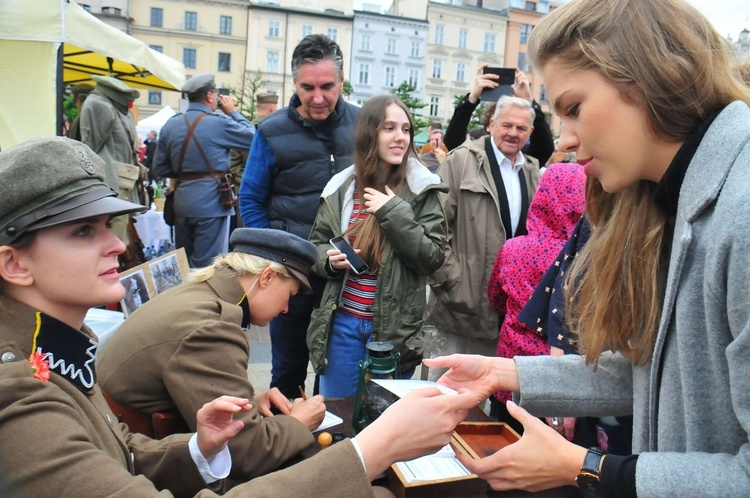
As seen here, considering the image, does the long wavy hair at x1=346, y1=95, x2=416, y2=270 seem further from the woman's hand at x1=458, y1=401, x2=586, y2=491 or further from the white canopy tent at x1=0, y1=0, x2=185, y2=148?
the white canopy tent at x1=0, y1=0, x2=185, y2=148

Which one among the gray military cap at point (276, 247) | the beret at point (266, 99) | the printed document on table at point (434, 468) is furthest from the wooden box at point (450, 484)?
the beret at point (266, 99)

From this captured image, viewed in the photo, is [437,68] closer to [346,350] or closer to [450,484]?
[346,350]

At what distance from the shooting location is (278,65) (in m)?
46.4

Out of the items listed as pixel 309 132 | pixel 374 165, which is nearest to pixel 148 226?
pixel 309 132

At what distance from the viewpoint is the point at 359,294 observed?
302 cm

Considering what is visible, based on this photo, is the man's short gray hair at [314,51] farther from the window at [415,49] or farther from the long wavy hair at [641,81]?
the window at [415,49]

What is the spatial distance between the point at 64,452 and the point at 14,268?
1.47ft

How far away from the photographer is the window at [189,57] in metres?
46.1

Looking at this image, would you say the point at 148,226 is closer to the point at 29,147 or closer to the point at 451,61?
the point at 29,147

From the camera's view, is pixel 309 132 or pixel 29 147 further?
pixel 309 132

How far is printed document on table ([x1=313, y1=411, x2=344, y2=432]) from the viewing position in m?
2.02

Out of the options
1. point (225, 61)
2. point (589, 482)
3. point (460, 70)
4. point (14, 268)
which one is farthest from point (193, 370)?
point (460, 70)

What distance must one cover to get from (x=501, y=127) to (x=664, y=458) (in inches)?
108

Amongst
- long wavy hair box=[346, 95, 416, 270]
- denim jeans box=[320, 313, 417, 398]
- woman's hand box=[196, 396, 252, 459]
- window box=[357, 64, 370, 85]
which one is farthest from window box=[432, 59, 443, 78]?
woman's hand box=[196, 396, 252, 459]
